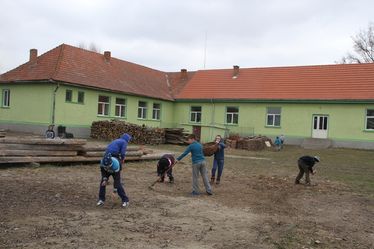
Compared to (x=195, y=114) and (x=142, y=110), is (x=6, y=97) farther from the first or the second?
(x=195, y=114)

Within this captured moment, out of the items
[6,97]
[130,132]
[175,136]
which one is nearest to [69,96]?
[130,132]

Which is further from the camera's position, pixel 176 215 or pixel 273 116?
pixel 273 116

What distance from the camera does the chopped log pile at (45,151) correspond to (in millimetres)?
13773

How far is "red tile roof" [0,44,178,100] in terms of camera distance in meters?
28.7

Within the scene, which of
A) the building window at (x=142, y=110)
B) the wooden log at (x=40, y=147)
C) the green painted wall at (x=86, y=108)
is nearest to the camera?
the wooden log at (x=40, y=147)

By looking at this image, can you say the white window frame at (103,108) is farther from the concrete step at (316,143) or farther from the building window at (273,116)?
the concrete step at (316,143)

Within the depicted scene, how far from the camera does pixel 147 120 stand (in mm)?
36188

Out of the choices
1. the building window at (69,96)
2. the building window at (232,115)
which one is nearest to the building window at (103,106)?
the building window at (69,96)

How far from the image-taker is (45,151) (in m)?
14.7

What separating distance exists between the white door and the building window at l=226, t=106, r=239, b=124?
6.23m

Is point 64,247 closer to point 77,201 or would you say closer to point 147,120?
point 77,201

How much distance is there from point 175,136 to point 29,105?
932 cm

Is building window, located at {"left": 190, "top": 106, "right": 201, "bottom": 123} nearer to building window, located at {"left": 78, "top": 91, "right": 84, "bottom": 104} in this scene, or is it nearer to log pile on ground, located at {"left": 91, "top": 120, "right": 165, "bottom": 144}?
log pile on ground, located at {"left": 91, "top": 120, "right": 165, "bottom": 144}

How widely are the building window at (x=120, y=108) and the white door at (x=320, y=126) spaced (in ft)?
44.6
